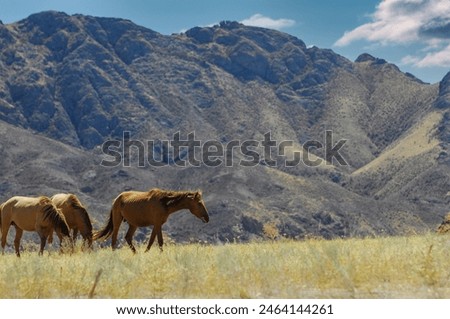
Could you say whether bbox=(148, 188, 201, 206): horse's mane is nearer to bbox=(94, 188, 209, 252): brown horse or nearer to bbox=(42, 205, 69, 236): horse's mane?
bbox=(94, 188, 209, 252): brown horse

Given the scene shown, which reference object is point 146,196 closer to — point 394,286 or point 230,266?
point 230,266

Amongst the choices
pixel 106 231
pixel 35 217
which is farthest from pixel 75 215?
pixel 35 217

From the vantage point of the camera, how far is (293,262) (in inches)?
498

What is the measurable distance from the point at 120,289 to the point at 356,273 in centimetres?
423

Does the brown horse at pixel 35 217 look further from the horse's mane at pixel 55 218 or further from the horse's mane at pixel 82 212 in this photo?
the horse's mane at pixel 82 212

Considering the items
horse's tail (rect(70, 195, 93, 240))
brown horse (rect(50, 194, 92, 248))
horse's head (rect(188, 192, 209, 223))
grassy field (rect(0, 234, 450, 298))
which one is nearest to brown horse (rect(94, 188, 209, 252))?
horse's head (rect(188, 192, 209, 223))

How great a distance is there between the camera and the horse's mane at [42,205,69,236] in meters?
19.0

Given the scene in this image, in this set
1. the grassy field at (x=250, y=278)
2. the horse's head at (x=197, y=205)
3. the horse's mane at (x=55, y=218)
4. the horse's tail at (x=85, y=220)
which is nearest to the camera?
the grassy field at (x=250, y=278)

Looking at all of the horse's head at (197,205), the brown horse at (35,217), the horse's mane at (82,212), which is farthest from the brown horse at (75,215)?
the horse's head at (197,205)

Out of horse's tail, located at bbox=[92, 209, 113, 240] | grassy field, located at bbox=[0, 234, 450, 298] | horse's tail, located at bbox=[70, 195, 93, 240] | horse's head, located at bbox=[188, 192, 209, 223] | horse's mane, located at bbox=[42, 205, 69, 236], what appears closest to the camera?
grassy field, located at bbox=[0, 234, 450, 298]

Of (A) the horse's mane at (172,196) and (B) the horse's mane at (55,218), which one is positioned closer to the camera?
(B) the horse's mane at (55,218)

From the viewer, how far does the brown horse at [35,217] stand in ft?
62.5

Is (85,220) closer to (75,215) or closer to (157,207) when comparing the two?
(75,215)

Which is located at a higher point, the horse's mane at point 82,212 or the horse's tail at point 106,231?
the horse's mane at point 82,212
